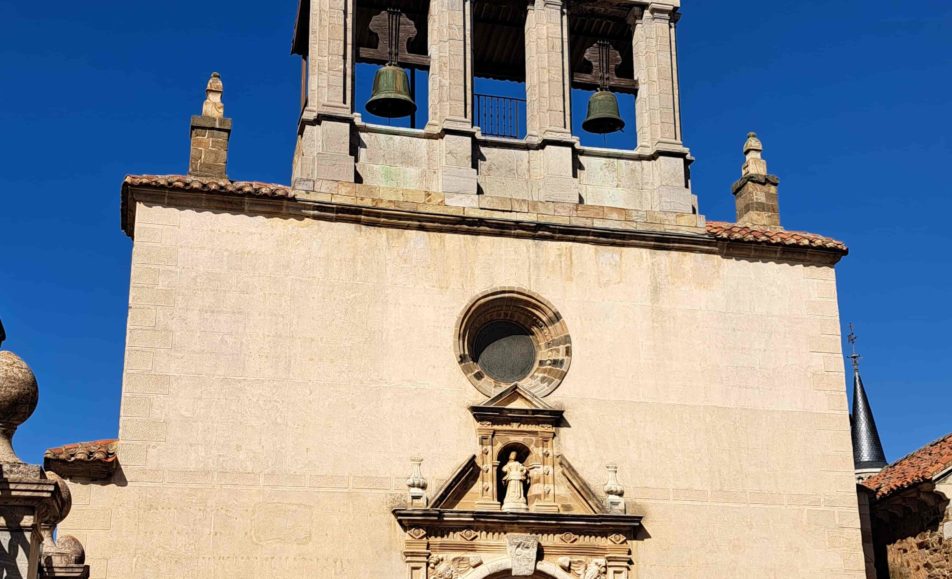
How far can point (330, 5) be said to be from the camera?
15219 mm

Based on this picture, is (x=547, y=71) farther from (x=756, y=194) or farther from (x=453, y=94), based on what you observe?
(x=756, y=194)

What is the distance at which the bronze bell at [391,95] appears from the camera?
49.6 ft

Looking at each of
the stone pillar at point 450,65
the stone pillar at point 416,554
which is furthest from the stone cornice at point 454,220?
the stone pillar at point 416,554

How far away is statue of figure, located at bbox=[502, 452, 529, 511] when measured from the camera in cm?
1355

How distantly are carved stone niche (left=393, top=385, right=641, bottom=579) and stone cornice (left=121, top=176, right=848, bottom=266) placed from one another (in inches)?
75.5

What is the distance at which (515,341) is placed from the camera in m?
14.5

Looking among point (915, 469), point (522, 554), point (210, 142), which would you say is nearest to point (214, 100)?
point (210, 142)

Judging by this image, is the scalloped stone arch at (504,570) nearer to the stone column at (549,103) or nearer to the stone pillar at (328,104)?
the stone column at (549,103)

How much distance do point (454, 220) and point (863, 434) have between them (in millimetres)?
17953

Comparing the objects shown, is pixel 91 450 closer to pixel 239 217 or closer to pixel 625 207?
pixel 239 217

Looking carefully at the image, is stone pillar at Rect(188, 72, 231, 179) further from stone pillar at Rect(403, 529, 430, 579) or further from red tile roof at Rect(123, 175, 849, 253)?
stone pillar at Rect(403, 529, 430, 579)

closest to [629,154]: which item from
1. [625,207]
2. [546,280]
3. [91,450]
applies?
[625,207]

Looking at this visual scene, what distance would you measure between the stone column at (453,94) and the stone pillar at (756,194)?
3468mm

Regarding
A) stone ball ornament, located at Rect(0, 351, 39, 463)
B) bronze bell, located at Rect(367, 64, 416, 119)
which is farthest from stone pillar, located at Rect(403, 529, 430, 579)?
stone ball ornament, located at Rect(0, 351, 39, 463)
